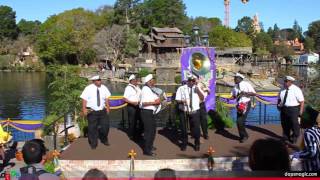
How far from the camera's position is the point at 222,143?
1091 centimetres

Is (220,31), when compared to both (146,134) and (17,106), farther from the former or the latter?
(146,134)

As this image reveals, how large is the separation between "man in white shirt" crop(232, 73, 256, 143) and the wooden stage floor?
1.18 ft

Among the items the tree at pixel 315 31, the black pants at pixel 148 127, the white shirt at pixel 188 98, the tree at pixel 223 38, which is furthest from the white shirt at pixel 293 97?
the tree at pixel 315 31

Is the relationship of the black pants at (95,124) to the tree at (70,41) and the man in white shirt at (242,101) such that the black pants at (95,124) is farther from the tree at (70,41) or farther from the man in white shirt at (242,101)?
the tree at (70,41)

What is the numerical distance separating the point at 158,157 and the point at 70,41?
7093 centimetres

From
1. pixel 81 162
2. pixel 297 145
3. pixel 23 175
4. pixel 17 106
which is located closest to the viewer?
pixel 23 175

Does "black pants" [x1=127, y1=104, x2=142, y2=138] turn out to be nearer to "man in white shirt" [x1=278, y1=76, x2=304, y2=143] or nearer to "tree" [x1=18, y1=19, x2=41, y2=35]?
"man in white shirt" [x1=278, y1=76, x2=304, y2=143]

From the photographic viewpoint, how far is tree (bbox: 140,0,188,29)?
86.1 m

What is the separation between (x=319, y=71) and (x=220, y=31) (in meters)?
73.4

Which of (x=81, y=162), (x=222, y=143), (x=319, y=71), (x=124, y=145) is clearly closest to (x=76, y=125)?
(x=124, y=145)

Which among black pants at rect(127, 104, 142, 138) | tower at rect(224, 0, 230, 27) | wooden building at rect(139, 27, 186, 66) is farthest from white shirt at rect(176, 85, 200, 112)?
tower at rect(224, 0, 230, 27)

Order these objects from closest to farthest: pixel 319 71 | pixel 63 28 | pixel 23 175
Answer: pixel 23 175, pixel 319 71, pixel 63 28

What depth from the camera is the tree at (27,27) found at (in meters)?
116

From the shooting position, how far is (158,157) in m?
9.77
